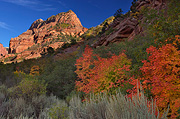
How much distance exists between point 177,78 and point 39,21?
219 meters

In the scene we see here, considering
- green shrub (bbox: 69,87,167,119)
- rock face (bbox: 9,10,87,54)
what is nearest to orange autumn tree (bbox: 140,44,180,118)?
green shrub (bbox: 69,87,167,119)

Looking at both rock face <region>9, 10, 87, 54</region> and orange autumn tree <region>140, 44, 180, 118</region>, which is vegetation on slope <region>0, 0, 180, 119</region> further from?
rock face <region>9, 10, 87, 54</region>

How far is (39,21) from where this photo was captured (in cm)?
19175

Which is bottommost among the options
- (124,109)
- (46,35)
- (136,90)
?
(124,109)

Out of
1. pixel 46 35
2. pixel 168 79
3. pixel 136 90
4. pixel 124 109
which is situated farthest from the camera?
pixel 46 35

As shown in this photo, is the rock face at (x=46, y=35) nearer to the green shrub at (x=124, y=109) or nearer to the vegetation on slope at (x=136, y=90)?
the vegetation on slope at (x=136, y=90)

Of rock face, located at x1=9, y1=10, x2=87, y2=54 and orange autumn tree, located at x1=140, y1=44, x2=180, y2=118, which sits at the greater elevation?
rock face, located at x1=9, y1=10, x2=87, y2=54

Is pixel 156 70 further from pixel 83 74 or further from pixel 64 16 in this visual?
pixel 64 16

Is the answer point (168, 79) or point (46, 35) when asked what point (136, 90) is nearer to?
point (168, 79)

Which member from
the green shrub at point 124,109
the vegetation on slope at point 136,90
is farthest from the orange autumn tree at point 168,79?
the green shrub at point 124,109

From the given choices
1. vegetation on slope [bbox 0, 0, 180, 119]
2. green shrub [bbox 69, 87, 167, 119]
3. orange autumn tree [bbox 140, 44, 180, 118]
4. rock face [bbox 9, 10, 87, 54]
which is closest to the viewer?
green shrub [bbox 69, 87, 167, 119]

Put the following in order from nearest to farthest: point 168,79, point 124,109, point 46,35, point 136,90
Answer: point 124,109
point 168,79
point 136,90
point 46,35

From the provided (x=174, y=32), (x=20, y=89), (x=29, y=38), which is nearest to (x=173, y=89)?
(x=174, y=32)

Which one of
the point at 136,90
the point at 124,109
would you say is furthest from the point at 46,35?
the point at 124,109
